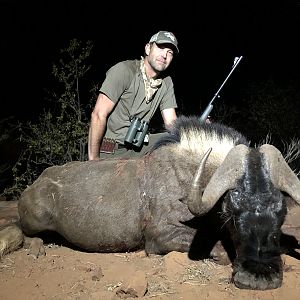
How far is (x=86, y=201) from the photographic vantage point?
16.0 ft

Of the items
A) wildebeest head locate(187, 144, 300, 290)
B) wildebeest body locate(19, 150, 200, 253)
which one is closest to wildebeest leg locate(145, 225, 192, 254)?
wildebeest body locate(19, 150, 200, 253)

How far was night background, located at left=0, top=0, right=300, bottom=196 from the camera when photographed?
33.5ft

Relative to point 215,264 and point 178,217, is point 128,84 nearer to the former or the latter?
point 178,217

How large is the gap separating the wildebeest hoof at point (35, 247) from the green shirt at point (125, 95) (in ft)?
5.00

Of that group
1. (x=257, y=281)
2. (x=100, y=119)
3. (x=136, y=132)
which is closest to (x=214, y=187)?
(x=257, y=281)

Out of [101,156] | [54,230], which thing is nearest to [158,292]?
[54,230]

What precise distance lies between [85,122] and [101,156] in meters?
2.64

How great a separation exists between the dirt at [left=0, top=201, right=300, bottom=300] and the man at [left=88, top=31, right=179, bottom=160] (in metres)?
1.43

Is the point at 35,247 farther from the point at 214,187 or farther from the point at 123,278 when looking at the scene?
the point at 214,187

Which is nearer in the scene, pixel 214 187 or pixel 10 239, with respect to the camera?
pixel 214 187

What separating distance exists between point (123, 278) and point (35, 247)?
132 cm

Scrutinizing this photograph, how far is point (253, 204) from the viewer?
3.60 meters

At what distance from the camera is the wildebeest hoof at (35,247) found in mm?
4722

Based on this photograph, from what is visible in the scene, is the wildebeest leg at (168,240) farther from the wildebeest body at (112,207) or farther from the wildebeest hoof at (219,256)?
the wildebeest hoof at (219,256)
